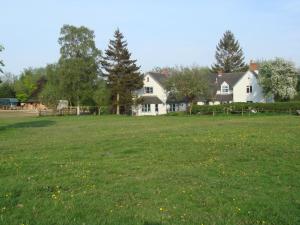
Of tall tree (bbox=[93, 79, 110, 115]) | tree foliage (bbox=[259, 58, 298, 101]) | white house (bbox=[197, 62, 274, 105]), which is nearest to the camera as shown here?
tree foliage (bbox=[259, 58, 298, 101])

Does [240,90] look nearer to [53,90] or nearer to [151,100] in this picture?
[151,100]

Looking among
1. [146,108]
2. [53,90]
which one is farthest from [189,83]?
[53,90]

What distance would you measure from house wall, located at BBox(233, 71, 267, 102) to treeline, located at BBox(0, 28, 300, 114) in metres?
4.32

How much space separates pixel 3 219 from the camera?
7746 millimetres

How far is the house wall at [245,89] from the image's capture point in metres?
84.2

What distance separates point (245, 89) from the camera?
84750 millimetres

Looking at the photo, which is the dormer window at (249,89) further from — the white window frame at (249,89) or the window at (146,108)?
the window at (146,108)

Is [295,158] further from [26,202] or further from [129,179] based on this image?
[26,202]

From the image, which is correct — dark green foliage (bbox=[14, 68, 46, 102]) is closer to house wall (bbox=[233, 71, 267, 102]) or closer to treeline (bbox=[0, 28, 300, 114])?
treeline (bbox=[0, 28, 300, 114])

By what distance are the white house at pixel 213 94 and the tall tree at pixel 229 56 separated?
1383 inches

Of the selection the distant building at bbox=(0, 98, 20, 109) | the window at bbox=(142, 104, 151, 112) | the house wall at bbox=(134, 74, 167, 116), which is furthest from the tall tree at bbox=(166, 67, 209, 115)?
the distant building at bbox=(0, 98, 20, 109)

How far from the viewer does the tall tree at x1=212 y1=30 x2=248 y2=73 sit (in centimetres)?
12425

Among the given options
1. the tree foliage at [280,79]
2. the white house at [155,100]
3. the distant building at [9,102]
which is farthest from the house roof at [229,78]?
the distant building at [9,102]

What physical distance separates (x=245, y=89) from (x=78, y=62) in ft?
111
